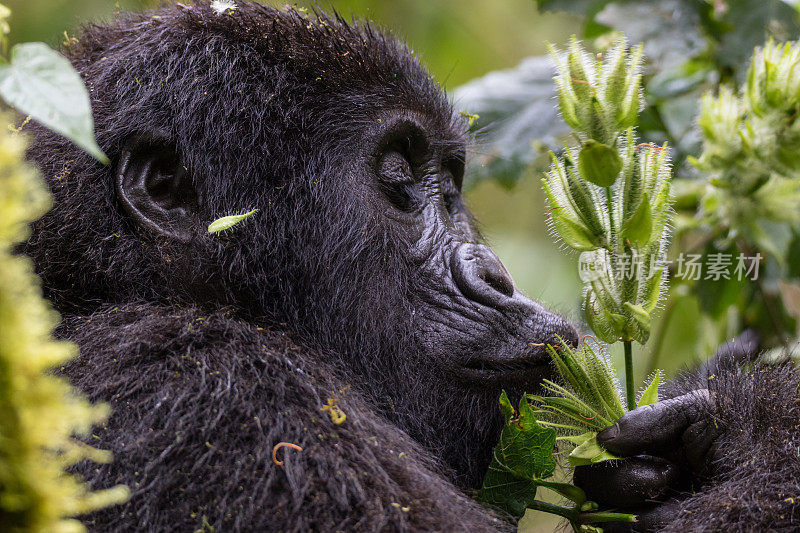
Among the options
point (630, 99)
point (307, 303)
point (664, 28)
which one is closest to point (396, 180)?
point (307, 303)

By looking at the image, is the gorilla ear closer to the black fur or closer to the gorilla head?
the gorilla head

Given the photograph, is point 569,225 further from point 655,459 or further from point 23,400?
point 23,400

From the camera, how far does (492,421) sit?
→ 2.21 meters

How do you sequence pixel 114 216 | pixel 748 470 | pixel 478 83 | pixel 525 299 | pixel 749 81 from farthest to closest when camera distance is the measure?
pixel 478 83 < pixel 749 81 < pixel 525 299 < pixel 114 216 < pixel 748 470

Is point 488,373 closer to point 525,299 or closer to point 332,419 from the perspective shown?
point 525,299

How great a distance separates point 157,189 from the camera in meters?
2.23

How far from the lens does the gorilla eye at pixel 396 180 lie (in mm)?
2426

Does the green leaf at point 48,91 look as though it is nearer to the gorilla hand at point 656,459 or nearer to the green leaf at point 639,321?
the green leaf at point 639,321

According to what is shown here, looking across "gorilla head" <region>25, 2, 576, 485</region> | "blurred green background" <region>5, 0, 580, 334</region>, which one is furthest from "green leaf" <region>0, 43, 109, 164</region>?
"blurred green background" <region>5, 0, 580, 334</region>

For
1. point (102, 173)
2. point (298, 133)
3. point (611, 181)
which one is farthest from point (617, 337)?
point (102, 173)

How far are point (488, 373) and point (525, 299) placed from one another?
0.27 meters

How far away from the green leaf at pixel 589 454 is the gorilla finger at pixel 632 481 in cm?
9

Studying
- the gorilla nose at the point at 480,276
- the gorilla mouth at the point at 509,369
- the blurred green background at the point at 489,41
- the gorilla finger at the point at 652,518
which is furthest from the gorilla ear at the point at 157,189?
the blurred green background at the point at 489,41

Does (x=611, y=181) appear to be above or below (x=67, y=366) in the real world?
above
